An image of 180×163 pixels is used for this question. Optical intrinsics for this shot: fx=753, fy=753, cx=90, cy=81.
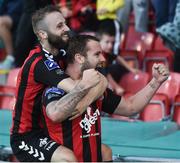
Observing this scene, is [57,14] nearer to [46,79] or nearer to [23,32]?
[46,79]

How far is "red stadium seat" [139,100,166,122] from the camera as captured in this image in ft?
27.0

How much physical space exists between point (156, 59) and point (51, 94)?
434 centimetres

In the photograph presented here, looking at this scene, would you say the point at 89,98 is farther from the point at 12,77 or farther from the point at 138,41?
the point at 138,41

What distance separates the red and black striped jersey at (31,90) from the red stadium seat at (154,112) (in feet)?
9.68

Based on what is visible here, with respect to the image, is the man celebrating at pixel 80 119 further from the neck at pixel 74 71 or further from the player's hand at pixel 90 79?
the player's hand at pixel 90 79

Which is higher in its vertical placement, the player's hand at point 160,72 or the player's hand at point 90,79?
the player's hand at point 90,79

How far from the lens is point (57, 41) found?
5.52 m

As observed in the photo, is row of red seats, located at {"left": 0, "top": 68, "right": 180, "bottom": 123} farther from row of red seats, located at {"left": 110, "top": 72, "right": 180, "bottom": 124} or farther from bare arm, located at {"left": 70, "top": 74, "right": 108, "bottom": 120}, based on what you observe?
bare arm, located at {"left": 70, "top": 74, "right": 108, "bottom": 120}

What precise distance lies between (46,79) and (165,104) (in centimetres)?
311

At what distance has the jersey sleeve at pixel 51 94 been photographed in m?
5.15

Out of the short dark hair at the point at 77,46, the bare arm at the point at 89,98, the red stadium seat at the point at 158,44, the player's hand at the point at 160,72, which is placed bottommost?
the red stadium seat at the point at 158,44

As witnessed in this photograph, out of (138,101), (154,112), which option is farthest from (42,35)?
(154,112)

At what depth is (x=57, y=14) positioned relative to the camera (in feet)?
18.7

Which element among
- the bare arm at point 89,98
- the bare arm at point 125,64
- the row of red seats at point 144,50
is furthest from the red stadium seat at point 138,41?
the bare arm at point 89,98
